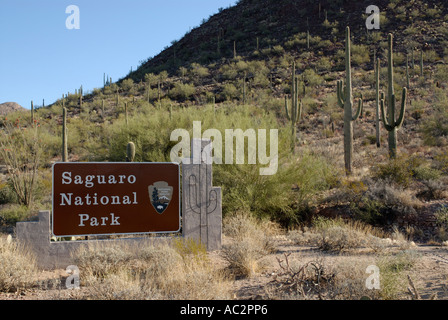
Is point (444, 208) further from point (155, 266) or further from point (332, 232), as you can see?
point (155, 266)

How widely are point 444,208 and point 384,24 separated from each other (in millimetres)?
45682

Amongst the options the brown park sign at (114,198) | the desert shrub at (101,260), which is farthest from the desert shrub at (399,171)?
the desert shrub at (101,260)

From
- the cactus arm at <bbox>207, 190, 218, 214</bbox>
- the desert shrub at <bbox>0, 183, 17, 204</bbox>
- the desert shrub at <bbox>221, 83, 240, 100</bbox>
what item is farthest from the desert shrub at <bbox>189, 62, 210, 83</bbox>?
the cactus arm at <bbox>207, 190, 218, 214</bbox>

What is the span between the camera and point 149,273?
26.1ft

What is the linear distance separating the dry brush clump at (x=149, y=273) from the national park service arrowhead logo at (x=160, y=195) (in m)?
0.85

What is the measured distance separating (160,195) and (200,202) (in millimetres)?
960

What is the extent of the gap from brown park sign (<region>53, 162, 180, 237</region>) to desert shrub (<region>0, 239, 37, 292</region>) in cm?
110

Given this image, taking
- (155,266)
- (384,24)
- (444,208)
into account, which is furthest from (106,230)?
(384,24)

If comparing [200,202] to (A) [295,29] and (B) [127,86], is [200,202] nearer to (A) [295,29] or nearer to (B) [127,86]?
(B) [127,86]

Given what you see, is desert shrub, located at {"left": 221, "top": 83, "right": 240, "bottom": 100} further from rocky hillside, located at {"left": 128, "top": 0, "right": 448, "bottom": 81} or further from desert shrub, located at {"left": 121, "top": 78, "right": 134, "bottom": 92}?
desert shrub, located at {"left": 121, "top": 78, "right": 134, "bottom": 92}

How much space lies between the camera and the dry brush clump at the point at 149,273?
263 inches

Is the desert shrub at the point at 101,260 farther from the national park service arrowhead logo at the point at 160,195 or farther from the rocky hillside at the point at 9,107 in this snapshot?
the rocky hillside at the point at 9,107

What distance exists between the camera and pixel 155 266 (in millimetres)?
8266

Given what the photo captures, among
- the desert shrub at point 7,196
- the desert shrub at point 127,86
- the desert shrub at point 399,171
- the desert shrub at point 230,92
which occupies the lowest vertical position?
the desert shrub at point 7,196
